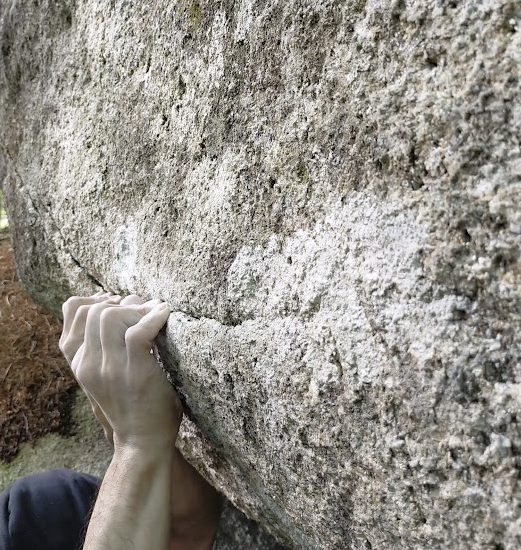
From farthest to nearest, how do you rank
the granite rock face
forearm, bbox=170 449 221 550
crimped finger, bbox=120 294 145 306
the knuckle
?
forearm, bbox=170 449 221 550, crimped finger, bbox=120 294 145 306, the knuckle, the granite rock face

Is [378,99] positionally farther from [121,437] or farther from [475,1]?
[121,437]

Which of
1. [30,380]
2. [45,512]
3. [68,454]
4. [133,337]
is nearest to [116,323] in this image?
[133,337]

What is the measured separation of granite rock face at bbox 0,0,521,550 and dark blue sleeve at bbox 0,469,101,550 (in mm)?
576

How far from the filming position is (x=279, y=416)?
0.81m

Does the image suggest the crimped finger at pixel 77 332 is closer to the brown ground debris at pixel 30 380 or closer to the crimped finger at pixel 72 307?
the crimped finger at pixel 72 307

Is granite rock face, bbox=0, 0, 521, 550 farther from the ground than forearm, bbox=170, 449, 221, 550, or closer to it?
farther from the ground

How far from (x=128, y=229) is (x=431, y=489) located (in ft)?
2.73

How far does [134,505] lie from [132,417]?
0.16 meters

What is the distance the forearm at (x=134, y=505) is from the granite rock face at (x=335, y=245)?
0.38 ft

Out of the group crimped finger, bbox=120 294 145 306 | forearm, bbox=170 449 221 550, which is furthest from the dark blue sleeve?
crimped finger, bbox=120 294 145 306

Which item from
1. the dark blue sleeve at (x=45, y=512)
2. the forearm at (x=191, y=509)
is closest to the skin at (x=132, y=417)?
the forearm at (x=191, y=509)

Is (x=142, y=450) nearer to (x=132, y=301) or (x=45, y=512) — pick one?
(x=132, y=301)

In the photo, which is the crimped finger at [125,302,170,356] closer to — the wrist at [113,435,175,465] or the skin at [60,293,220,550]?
the skin at [60,293,220,550]

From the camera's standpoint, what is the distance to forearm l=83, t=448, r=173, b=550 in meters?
1.03
